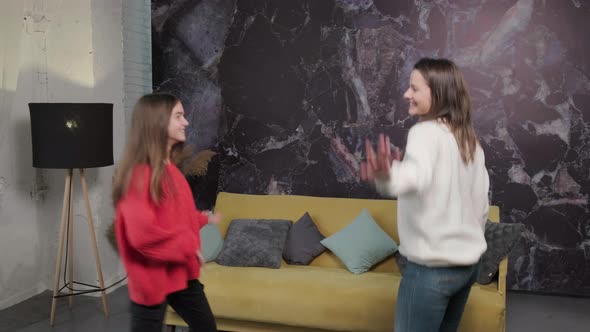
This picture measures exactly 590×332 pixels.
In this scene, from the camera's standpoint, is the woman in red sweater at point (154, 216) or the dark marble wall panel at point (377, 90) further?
the dark marble wall panel at point (377, 90)

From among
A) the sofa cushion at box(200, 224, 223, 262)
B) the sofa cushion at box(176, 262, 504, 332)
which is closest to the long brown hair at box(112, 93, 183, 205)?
the sofa cushion at box(176, 262, 504, 332)

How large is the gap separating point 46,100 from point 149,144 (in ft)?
8.51

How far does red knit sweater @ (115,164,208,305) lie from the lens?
6.63 ft

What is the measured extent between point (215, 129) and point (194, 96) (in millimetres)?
328

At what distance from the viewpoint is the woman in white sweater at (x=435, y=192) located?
5.66 ft

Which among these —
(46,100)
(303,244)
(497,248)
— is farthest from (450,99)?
(46,100)

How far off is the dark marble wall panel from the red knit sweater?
96.5 inches

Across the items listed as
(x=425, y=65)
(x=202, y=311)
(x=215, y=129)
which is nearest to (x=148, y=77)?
(x=215, y=129)

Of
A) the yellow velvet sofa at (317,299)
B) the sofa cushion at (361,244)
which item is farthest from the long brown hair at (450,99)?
the sofa cushion at (361,244)

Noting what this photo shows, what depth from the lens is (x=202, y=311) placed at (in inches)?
90.7

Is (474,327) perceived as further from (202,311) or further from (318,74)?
(318,74)

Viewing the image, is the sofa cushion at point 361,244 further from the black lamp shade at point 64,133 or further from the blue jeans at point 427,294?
the blue jeans at point 427,294

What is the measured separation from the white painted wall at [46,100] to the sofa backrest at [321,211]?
3.29 feet

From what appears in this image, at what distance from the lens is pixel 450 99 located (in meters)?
1.82
